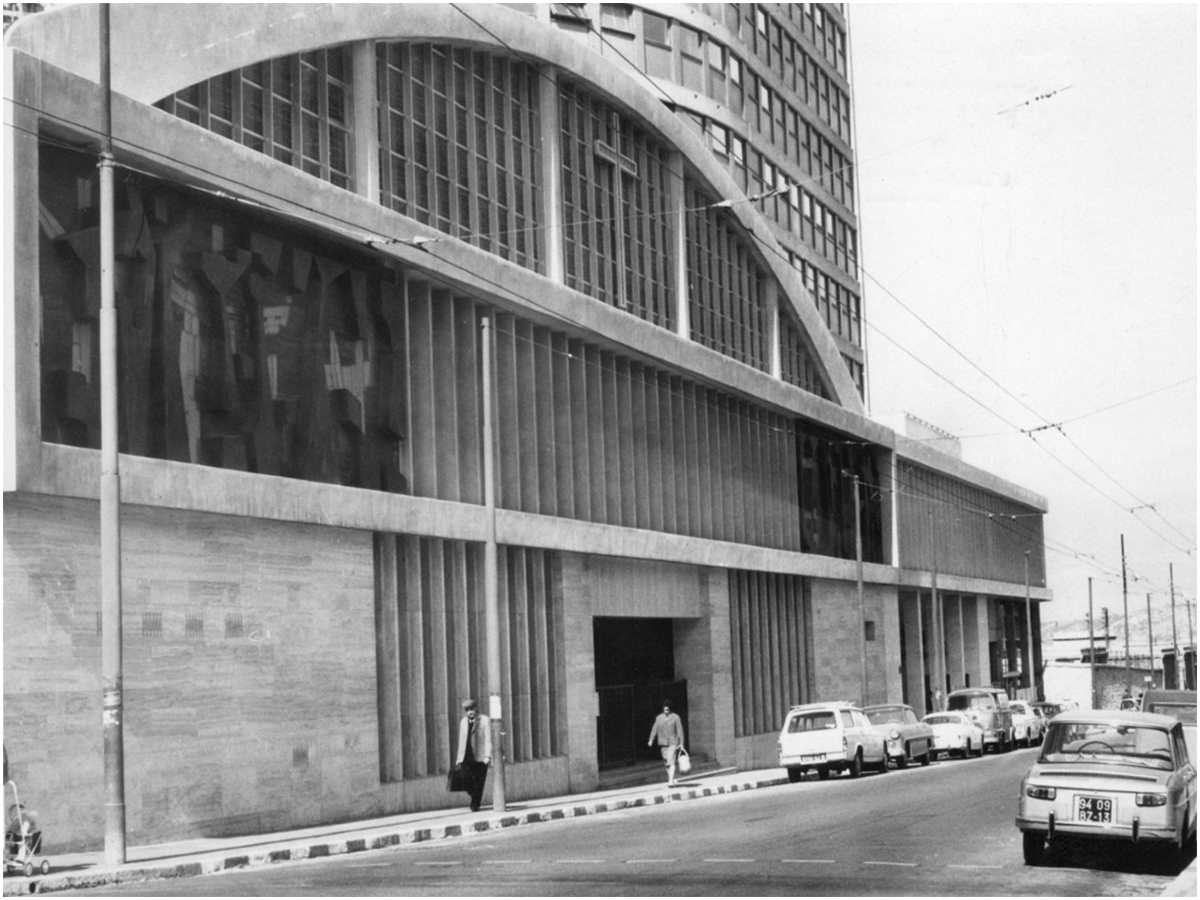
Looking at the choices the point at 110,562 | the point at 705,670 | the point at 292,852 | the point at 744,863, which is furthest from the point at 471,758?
the point at 705,670

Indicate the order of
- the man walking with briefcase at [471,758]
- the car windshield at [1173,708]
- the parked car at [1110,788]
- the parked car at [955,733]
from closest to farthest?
the parked car at [1110,788] < the man walking with briefcase at [471,758] < the car windshield at [1173,708] < the parked car at [955,733]

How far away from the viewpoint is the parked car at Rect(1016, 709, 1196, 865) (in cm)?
1524

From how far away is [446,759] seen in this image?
94.4ft

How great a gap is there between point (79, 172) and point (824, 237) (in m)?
48.4

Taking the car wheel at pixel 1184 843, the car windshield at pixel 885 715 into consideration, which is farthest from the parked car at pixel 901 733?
the car wheel at pixel 1184 843

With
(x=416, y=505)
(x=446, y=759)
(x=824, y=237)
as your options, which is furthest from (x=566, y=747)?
(x=824, y=237)

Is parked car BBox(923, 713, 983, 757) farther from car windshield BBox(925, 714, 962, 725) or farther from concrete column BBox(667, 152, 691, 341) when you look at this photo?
concrete column BBox(667, 152, 691, 341)

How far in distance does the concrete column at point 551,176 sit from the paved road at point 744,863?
16.6 m

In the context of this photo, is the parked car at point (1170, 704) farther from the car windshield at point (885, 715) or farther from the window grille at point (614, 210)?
the window grille at point (614, 210)

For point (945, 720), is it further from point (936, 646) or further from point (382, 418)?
point (382, 418)

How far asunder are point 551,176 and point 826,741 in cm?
1373

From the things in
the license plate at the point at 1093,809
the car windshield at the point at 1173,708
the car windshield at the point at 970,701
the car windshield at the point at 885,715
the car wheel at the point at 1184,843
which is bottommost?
the car windshield at the point at 970,701

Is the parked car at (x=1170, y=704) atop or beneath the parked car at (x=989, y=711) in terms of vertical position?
atop

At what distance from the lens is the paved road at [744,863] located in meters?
13.6
